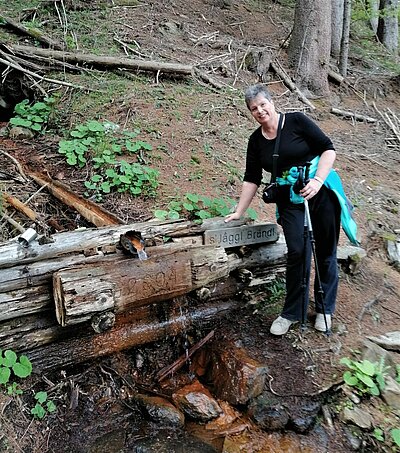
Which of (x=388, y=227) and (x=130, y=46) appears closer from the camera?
(x=388, y=227)

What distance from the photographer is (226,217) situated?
4500 mm

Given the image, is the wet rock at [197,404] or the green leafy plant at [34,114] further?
the green leafy plant at [34,114]

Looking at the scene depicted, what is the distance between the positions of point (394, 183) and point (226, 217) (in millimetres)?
4228

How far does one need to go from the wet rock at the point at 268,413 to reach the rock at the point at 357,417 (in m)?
0.46

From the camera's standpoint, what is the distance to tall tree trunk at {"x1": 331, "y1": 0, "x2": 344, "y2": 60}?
11.2 m

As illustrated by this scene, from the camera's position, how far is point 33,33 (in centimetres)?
819

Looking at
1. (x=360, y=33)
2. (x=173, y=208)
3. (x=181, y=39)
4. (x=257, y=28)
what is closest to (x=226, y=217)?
(x=173, y=208)

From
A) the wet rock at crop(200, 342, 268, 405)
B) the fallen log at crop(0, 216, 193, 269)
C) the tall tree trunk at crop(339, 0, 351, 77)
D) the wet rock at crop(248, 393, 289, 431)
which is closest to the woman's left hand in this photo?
the fallen log at crop(0, 216, 193, 269)

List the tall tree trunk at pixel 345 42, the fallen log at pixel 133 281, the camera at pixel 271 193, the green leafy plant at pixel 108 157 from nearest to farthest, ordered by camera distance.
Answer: the fallen log at pixel 133 281
the camera at pixel 271 193
the green leafy plant at pixel 108 157
the tall tree trunk at pixel 345 42

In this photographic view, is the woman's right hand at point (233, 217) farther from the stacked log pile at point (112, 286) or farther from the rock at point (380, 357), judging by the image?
the rock at point (380, 357)

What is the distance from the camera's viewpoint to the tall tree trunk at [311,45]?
31.0 ft

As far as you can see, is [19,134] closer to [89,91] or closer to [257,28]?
[89,91]

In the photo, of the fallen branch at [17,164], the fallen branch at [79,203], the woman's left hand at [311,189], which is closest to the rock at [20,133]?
the fallen branch at [17,164]

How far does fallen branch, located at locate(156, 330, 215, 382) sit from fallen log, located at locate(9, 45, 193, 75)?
5184 mm
